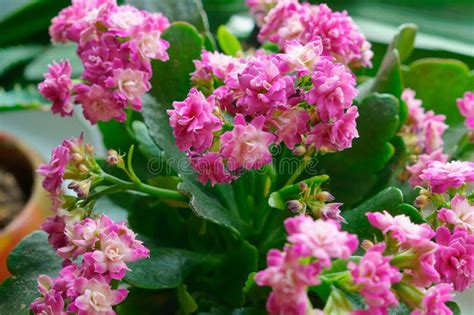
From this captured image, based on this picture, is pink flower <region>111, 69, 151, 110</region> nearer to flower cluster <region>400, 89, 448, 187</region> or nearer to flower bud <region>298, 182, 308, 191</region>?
flower bud <region>298, 182, 308, 191</region>

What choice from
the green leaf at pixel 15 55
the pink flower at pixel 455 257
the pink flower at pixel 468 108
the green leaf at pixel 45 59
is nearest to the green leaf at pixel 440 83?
the pink flower at pixel 468 108

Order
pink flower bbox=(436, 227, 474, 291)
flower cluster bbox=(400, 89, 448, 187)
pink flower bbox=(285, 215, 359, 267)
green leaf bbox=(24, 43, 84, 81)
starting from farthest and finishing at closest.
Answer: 1. green leaf bbox=(24, 43, 84, 81)
2. flower cluster bbox=(400, 89, 448, 187)
3. pink flower bbox=(436, 227, 474, 291)
4. pink flower bbox=(285, 215, 359, 267)

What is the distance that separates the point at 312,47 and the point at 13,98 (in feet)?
1.84

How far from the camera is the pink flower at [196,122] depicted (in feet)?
1.68

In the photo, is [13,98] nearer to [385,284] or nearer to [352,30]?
[352,30]

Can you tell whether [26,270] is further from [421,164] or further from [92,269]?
[421,164]

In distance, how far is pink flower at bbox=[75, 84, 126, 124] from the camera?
605 millimetres

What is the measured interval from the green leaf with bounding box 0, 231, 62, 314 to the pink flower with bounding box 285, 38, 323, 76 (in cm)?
34

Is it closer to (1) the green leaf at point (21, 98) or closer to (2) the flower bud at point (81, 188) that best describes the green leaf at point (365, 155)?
(2) the flower bud at point (81, 188)

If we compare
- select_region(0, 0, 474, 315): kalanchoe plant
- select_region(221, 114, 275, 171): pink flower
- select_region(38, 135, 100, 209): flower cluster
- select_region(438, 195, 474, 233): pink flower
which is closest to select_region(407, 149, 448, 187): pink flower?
select_region(0, 0, 474, 315): kalanchoe plant

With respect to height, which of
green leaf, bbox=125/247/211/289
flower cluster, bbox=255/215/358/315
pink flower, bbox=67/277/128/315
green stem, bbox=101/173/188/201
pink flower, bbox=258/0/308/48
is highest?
pink flower, bbox=258/0/308/48

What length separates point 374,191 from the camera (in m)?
0.72

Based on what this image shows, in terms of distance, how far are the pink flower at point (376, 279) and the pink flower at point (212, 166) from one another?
0.46 ft

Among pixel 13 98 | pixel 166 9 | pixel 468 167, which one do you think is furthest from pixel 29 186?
pixel 468 167
